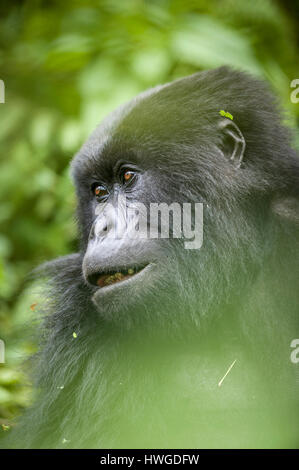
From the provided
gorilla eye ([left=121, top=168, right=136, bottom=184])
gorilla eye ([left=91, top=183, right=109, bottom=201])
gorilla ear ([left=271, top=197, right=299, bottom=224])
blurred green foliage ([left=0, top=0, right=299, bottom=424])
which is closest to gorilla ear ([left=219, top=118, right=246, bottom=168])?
gorilla ear ([left=271, top=197, right=299, bottom=224])

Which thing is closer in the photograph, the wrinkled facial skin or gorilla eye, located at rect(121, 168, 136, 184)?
the wrinkled facial skin

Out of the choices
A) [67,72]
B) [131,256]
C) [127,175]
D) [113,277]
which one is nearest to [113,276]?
[113,277]

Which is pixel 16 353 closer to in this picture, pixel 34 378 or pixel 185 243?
pixel 34 378

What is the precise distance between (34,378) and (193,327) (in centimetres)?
100

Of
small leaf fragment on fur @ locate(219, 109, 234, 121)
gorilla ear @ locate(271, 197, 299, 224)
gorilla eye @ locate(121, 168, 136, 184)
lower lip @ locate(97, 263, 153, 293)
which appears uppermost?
small leaf fragment on fur @ locate(219, 109, 234, 121)

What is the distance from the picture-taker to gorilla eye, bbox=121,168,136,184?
9.04 feet

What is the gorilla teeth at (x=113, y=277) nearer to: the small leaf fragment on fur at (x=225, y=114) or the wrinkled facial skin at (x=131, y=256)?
the wrinkled facial skin at (x=131, y=256)

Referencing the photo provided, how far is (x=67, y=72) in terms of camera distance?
4.90 meters

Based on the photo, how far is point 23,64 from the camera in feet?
16.8

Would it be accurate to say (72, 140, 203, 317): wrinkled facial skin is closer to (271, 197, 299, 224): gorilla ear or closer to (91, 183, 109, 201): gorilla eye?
(91, 183, 109, 201): gorilla eye

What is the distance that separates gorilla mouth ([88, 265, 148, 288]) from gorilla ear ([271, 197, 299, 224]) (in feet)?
2.07

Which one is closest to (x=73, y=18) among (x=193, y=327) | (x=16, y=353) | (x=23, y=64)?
(x=23, y=64)

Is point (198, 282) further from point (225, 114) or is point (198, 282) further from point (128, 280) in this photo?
point (225, 114)

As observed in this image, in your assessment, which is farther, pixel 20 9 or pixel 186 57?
pixel 20 9
